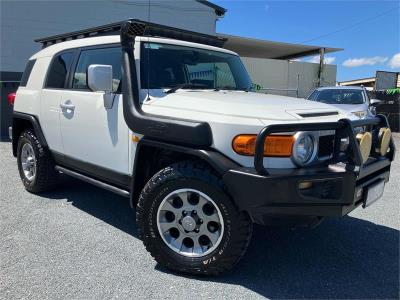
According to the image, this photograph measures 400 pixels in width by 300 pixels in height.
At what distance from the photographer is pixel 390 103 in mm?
15148

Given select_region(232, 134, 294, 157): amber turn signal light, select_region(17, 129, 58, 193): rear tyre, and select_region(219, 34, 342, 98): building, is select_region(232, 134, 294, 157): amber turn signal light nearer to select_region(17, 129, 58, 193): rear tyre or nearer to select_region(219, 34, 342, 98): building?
select_region(17, 129, 58, 193): rear tyre

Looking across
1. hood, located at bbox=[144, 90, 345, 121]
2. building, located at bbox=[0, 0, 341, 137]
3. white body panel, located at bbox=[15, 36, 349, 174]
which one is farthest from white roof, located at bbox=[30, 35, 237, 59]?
building, located at bbox=[0, 0, 341, 137]

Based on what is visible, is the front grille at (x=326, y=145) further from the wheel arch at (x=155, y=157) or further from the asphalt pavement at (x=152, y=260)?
the asphalt pavement at (x=152, y=260)

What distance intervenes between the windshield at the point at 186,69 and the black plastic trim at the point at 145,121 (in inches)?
5.1

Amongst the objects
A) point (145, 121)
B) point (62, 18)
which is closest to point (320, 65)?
point (62, 18)

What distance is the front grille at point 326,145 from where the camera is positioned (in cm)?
299

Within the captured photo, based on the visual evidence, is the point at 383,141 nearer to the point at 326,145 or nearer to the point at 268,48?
the point at 326,145

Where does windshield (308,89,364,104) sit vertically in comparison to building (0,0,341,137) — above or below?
below

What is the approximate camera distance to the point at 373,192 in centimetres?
328

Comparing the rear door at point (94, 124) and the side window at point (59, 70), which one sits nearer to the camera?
the rear door at point (94, 124)

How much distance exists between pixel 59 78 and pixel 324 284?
3.60 metres

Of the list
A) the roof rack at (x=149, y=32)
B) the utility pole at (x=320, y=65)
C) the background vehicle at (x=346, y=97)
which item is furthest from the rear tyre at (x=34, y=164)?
the utility pole at (x=320, y=65)

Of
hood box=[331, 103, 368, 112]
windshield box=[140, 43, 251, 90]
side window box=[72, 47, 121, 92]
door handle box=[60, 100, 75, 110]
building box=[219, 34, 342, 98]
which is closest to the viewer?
windshield box=[140, 43, 251, 90]

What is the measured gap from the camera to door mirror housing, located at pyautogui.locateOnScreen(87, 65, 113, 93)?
349 cm
